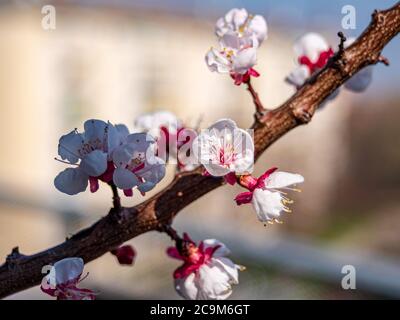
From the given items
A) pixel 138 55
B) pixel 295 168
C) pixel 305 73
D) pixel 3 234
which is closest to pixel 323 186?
pixel 295 168

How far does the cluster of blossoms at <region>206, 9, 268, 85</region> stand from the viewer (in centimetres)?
67

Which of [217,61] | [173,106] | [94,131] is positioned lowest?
[94,131]

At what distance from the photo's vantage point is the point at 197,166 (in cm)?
67

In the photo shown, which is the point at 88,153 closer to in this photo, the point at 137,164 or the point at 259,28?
A: the point at 137,164

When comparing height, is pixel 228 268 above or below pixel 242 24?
below

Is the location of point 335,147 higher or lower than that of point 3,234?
higher

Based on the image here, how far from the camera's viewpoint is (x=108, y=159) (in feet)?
1.91

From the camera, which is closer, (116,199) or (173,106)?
(116,199)

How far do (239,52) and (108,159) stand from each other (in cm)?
19

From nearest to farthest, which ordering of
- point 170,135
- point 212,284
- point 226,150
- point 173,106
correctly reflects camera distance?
point 226,150
point 212,284
point 170,135
point 173,106

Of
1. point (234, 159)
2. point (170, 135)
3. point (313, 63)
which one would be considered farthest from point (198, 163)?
point (313, 63)

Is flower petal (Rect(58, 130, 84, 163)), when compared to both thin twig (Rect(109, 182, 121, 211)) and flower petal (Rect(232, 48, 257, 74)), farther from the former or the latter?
flower petal (Rect(232, 48, 257, 74))

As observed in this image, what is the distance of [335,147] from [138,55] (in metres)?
2.71

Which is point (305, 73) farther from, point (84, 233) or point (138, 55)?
point (138, 55)
